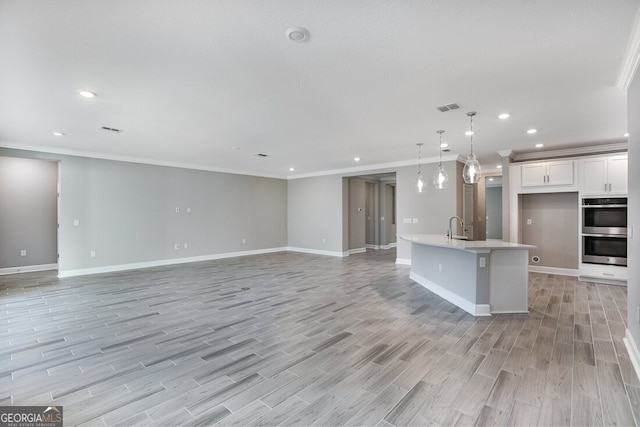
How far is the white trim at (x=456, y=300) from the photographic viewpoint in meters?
3.80

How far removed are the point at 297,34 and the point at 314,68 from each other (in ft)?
1.76

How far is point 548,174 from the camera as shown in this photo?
6.01 meters

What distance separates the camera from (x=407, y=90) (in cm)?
321

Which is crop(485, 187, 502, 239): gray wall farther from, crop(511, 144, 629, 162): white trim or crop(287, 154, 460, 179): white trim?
crop(287, 154, 460, 179): white trim

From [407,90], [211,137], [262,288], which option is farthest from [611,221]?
[211,137]

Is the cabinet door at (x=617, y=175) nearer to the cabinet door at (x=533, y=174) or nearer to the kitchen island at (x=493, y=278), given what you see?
the cabinet door at (x=533, y=174)

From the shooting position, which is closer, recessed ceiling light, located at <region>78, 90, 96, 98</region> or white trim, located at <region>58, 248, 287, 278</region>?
recessed ceiling light, located at <region>78, 90, 96, 98</region>

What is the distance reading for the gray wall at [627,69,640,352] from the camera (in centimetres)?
245

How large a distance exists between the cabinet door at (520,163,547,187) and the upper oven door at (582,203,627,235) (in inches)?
34.6

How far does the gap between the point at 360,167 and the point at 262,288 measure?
468 cm

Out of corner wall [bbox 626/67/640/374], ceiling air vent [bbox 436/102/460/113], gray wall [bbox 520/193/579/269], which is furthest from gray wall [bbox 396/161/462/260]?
corner wall [bbox 626/67/640/374]

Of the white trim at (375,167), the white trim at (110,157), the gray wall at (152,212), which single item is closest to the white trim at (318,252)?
the gray wall at (152,212)

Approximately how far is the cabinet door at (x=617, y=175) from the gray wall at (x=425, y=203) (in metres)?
2.57

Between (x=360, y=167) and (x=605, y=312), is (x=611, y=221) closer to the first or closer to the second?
(x=605, y=312)
